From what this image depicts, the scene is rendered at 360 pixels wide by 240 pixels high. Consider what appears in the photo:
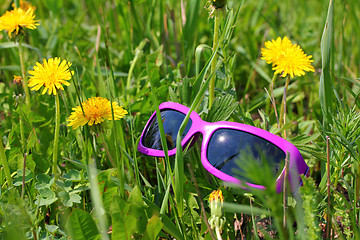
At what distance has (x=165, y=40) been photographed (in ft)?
7.99

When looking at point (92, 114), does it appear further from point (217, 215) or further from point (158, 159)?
point (217, 215)

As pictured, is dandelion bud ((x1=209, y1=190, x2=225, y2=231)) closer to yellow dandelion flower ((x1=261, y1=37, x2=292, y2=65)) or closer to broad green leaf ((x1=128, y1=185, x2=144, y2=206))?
broad green leaf ((x1=128, y1=185, x2=144, y2=206))

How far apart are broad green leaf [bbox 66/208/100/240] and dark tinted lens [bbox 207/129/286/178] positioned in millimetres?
449

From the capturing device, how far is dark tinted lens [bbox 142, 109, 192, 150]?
1.45m

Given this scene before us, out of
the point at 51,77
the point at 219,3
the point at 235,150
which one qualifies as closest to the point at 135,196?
the point at 235,150

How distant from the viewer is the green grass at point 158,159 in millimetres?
1108

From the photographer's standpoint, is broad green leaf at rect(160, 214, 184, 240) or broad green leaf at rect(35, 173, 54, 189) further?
broad green leaf at rect(35, 173, 54, 189)

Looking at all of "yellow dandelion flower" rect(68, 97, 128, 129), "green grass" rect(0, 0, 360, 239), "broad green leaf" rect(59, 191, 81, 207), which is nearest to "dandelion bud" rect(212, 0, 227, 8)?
"green grass" rect(0, 0, 360, 239)

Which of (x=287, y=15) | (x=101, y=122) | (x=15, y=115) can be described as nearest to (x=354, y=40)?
(x=287, y=15)

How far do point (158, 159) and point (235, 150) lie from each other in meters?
0.40

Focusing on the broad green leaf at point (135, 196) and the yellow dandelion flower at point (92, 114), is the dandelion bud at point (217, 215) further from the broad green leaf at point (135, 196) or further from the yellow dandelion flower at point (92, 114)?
the yellow dandelion flower at point (92, 114)

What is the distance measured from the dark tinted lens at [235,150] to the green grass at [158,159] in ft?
0.26

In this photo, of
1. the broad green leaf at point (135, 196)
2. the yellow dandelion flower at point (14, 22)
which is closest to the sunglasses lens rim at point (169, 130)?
the broad green leaf at point (135, 196)

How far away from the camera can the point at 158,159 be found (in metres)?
1.61
